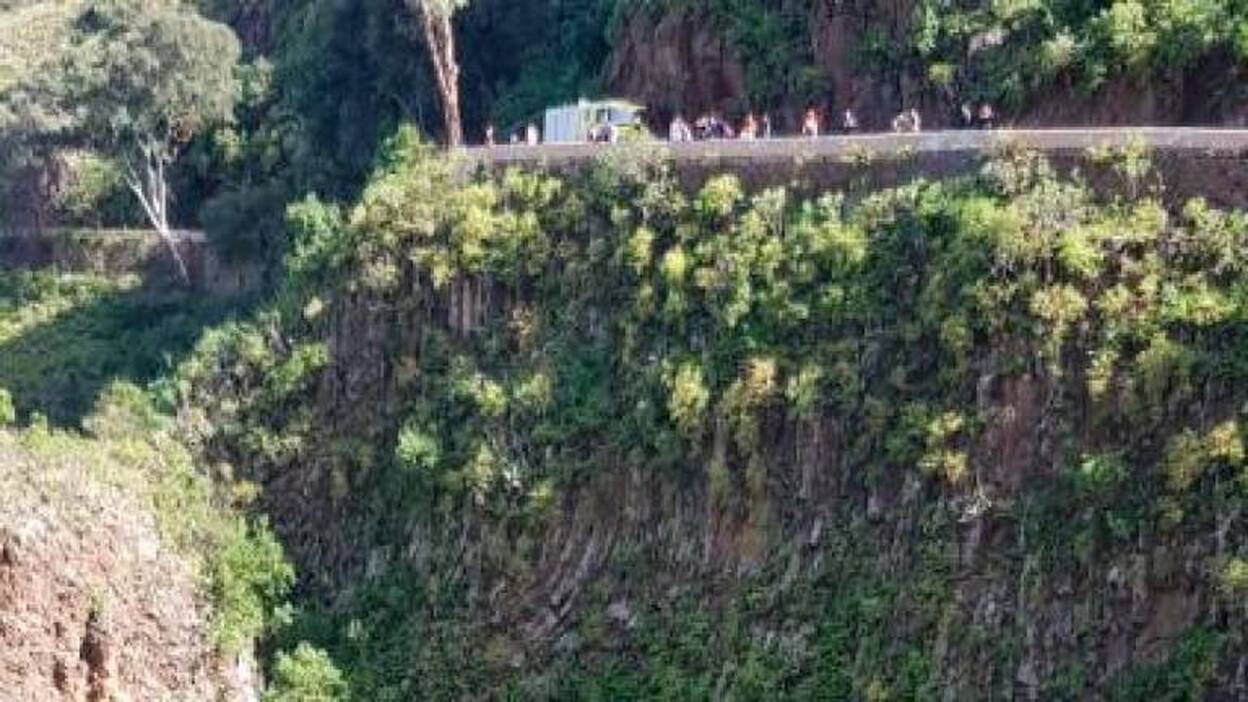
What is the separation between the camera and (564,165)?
3888 cm

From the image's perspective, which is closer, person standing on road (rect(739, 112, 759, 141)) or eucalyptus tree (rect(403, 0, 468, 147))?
person standing on road (rect(739, 112, 759, 141))

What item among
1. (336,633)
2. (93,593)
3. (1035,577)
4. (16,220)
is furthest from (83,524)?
(16,220)

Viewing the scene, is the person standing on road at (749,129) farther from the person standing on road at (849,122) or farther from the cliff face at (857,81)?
the person standing on road at (849,122)

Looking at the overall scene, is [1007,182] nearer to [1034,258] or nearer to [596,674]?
[1034,258]

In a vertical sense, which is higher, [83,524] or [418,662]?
[83,524]

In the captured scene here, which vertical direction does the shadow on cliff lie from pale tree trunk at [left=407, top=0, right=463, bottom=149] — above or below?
below

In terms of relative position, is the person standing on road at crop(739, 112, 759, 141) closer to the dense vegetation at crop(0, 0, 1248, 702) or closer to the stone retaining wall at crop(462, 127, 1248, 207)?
the stone retaining wall at crop(462, 127, 1248, 207)

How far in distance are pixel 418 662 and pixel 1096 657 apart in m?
10.5

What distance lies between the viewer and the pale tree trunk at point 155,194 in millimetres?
52781

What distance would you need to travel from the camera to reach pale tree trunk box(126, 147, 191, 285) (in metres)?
52.8

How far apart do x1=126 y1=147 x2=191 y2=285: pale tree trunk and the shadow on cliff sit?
0.79 meters

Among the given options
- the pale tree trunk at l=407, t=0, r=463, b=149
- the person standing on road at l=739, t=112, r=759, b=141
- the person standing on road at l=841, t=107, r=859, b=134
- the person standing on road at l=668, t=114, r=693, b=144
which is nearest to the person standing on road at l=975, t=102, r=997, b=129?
the person standing on road at l=841, t=107, r=859, b=134

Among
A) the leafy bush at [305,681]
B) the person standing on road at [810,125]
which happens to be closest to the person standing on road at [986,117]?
the person standing on road at [810,125]

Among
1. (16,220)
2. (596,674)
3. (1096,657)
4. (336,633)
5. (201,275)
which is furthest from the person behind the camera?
(16,220)
